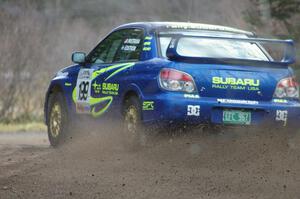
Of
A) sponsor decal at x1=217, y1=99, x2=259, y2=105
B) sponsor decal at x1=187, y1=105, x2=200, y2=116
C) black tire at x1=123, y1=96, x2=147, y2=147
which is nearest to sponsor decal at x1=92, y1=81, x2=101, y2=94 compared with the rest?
black tire at x1=123, y1=96, x2=147, y2=147

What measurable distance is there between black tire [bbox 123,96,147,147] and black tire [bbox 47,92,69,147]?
1807 mm

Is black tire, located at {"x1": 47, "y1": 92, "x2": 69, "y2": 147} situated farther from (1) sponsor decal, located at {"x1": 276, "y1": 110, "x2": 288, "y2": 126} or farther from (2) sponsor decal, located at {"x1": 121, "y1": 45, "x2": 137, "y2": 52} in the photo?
(1) sponsor decal, located at {"x1": 276, "y1": 110, "x2": 288, "y2": 126}

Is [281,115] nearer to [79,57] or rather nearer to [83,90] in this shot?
[83,90]

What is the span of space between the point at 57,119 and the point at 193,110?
314cm

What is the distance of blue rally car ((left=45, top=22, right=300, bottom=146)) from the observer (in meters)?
8.25

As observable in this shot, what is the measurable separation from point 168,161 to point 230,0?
46.5ft

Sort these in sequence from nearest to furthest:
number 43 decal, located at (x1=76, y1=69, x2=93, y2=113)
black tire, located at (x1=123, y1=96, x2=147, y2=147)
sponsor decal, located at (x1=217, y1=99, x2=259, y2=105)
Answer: sponsor decal, located at (x1=217, y1=99, x2=259, y2=105) → black tire, located at (x1=123, y1=96, x2=147, y2=147) → number 43 decal, located at (x1=76, y1=69, x2=93, y2=113)

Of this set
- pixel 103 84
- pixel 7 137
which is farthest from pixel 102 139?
pixel 7 137

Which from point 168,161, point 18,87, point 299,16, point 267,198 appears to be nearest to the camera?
point 267,198

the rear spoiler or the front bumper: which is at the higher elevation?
the rear spoiler

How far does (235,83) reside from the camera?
27.5ft

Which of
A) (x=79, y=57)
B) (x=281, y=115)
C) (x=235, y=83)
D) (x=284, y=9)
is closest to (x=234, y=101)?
(x=235, y=83)

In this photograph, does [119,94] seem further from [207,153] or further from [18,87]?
[18,87]

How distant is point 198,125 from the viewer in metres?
8.32
